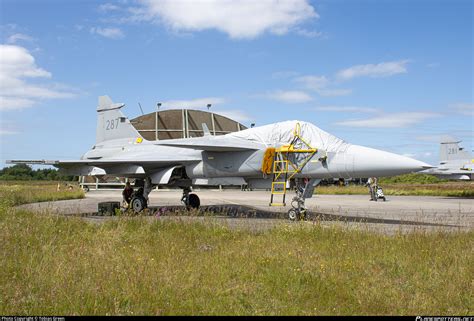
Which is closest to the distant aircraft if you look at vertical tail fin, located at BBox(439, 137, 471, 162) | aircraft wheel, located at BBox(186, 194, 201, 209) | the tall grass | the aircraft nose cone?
vertical tail fin, located at BBox(439, 137, 471, 162)

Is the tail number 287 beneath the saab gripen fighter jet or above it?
above

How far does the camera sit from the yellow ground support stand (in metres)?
12.3

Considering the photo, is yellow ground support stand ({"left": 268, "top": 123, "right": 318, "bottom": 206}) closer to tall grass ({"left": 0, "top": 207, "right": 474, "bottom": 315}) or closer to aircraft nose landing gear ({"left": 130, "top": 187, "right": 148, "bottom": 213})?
tall grass ({"left": 0, "top": 207, "right": 474, "bottom": 315})

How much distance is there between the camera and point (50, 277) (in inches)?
196

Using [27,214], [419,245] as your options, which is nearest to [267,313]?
[419,245]

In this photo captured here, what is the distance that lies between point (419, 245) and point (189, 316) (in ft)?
14.9

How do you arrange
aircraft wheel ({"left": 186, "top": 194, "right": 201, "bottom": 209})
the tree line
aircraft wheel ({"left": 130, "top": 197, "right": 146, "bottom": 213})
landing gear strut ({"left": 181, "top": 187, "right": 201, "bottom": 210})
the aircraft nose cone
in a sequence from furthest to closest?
the tree line < aircraft wheel ({"left": 186, "top": 194, "right": 201, "bottom": 209}) < landing gear strut ({"left": 181, "top": 187, "right": 201, "bottom": 210}) < aircraft wheel ({"left": 130, "top": 197, "right": 146, "bottom": 213}) < the aircraft nose cone

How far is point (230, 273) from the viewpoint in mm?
5402

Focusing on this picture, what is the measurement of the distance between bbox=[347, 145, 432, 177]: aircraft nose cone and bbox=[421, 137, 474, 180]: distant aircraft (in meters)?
24.5

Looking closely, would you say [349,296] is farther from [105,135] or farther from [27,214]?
[105,135]

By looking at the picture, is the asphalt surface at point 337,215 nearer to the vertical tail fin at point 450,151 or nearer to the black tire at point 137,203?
the black tire at point 137,203

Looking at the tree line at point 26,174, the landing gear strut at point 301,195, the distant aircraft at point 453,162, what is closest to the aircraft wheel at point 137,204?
the landing gear strut at point 301,195

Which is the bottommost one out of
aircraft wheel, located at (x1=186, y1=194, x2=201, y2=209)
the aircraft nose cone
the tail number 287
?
aircraft wheel, located at (x1=186, y1=194, x2=201, y2=209)

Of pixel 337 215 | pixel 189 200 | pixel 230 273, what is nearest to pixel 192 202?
pixel 189 200
